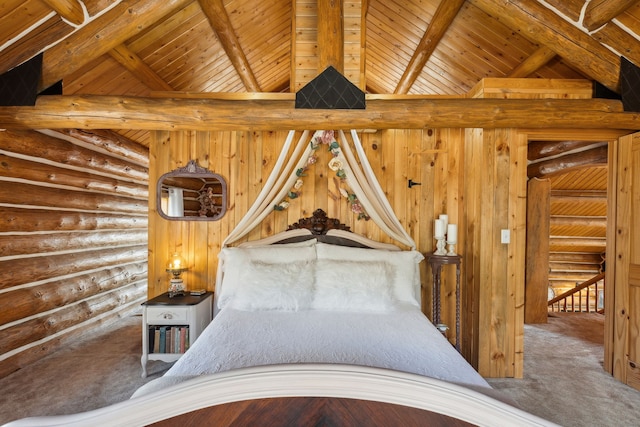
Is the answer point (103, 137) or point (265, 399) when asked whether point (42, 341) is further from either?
point (265, 399)

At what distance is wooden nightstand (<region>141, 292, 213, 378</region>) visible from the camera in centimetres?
270

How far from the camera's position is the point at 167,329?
275 cm

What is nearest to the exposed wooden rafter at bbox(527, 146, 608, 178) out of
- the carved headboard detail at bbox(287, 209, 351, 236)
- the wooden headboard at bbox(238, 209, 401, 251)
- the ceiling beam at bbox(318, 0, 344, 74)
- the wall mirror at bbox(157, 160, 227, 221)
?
the wooden headboard at bbox(238, 209, 401, 251)

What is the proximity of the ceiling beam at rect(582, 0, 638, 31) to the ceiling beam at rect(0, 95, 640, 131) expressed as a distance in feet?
1.76

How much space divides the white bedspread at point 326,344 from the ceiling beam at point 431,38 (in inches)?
101

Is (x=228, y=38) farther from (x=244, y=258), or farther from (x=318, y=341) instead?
(x=318, y=341)

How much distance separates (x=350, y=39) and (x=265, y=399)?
3058 millimetres

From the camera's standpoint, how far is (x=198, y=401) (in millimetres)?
1087

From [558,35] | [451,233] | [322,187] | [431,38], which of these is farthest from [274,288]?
[558,35]

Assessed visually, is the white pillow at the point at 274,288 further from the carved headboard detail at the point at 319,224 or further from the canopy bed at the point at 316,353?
the carved headboard detail at the point at 319,224

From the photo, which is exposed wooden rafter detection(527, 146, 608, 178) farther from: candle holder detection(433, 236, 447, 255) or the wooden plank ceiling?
candle holder detection(433, 236, 447, 255)

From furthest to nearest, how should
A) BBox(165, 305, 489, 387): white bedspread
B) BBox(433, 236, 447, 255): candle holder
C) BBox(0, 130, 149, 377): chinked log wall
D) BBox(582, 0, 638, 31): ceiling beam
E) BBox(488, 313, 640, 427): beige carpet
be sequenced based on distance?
BBox(433, 236, 447, 255): candle holder → BBox(0, 130, 149, 377): chinked log wall → BBox(488, 313, 640, 427): beige carpet → BBox(582, 0, 638, 31): ceiling beam → BBox(165, 305, 489, 387): white bedspread

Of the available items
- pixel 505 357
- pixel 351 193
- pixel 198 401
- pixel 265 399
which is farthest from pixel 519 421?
pixel 351 193

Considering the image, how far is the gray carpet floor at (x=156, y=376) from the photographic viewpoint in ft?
7.50
